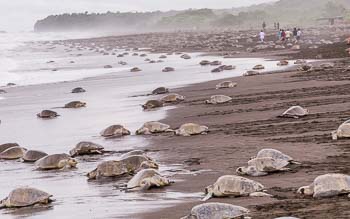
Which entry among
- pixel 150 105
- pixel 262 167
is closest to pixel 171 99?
pixel 150 105

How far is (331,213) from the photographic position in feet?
20.7

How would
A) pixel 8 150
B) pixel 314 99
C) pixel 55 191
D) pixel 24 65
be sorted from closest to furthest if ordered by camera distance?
pixel 55 191 → pixel 8 150 → pixel 314 99 → pixel 24 65

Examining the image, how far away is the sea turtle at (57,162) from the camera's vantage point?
32.8 feet

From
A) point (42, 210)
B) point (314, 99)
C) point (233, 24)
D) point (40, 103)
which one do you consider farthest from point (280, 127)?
point (233, 24)

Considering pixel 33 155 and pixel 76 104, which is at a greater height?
pixel 76 104

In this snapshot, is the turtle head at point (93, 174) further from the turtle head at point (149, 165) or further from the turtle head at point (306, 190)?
the turtle head at point (306, 190)

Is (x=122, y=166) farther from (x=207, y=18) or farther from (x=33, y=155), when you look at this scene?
(x=207, y=18)

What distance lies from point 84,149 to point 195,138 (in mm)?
2138

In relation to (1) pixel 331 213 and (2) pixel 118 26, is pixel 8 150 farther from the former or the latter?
(2) pixel 118 26

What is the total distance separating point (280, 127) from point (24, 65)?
3004cm

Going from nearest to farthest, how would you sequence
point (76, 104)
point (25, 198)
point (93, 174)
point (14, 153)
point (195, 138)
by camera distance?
point (25, 198), point (93, 174), point (14, 153), point (195, 138), point (76, 104)

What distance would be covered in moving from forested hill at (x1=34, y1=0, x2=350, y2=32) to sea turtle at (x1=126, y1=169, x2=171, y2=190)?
75.8 metres

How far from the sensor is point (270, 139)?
10938mm

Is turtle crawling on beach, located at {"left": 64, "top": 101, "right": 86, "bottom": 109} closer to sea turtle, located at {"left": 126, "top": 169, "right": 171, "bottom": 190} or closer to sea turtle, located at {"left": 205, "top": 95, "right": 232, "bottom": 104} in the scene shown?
sea turtle, located at {"left": 205, "top": 95, "right": 232, "bottom": 104}
